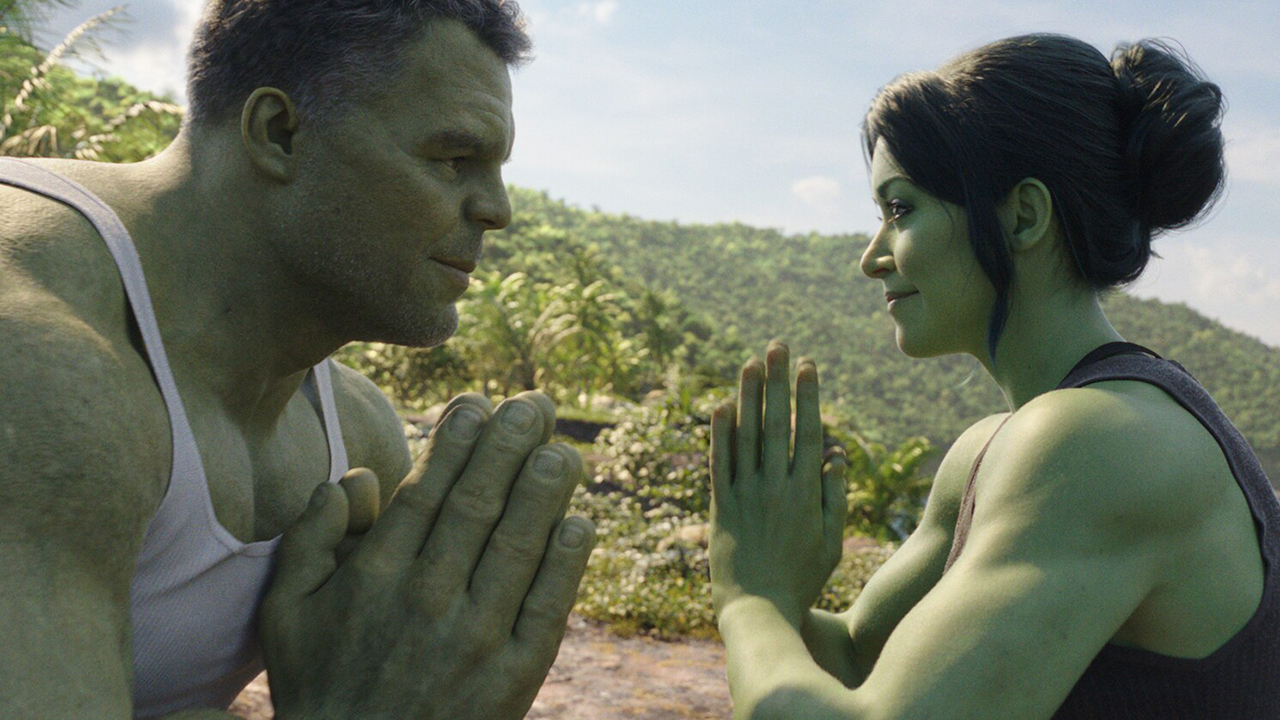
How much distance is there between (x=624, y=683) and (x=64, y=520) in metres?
4.67

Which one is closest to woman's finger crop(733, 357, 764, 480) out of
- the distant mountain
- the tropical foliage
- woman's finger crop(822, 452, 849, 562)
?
woman's finger crop(822, 452, 849, 562)

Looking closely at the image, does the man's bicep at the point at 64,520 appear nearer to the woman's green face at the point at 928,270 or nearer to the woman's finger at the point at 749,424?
the woman's finger at the point at 749,424

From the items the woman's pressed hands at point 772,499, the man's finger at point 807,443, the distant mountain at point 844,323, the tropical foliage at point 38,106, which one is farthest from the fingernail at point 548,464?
the distant mountain at point 844,323

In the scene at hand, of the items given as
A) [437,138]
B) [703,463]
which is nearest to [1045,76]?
[437,138]

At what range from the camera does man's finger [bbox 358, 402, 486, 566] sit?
1434mm

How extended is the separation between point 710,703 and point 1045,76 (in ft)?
14.3

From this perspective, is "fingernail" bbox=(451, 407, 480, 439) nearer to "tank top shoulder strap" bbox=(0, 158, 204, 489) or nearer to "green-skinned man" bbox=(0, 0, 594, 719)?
"green-skinned man" bbox=(0, 0, 594, 719)

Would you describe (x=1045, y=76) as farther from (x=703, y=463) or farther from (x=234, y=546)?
(x=703, y=463)

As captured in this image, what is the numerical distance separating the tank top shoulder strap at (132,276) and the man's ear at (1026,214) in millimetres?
1278

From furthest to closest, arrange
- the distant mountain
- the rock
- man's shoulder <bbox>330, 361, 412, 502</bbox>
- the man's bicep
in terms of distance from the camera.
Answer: the distant mountain < the rock < man's shoulder <bbox>330, 361, 412, 502</bbox> < the man's bicep

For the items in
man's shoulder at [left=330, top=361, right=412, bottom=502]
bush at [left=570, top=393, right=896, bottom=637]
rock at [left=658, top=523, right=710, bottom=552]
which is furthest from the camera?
rock at [left=658, top=523, right=710, bottom=552]

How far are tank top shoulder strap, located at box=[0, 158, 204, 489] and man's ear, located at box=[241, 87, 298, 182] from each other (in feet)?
0.72

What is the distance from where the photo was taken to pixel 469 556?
1.43m

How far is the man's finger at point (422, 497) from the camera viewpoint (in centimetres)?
143
